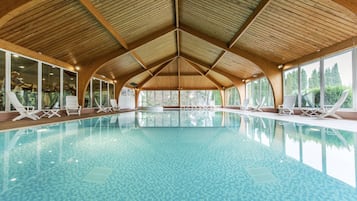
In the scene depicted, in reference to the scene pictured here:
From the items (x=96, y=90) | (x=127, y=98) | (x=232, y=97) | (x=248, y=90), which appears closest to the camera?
(x=96, y=90)

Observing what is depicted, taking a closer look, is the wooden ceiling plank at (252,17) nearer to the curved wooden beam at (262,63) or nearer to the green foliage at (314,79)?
the curved wooden beam at (262,63)

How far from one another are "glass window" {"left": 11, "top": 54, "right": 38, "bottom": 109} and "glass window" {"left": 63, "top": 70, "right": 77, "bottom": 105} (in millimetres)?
1884

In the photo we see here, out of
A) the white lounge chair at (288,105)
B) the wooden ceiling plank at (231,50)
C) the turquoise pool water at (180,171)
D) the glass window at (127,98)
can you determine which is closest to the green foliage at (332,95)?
the white lounge chair at (288,105)

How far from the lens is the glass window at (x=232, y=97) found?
1904cm

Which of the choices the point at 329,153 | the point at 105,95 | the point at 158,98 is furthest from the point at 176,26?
the point at 158,98

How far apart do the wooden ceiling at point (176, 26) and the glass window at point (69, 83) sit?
0.61 meters

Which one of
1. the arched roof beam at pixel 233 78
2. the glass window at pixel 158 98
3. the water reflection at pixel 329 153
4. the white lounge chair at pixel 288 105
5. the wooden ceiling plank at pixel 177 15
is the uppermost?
the wooden ceiling plank at pixel 177 15

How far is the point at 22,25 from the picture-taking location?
19.7 feet

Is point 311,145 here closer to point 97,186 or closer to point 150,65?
point 97,186

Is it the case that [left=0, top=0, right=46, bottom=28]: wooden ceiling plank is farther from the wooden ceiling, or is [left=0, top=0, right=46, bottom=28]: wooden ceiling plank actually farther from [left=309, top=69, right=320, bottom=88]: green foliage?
[left=309, top=69, right=320, bottom=88]: green foliage

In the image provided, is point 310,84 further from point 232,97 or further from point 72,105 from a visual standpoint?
point 232,97

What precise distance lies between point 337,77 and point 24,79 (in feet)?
35.7

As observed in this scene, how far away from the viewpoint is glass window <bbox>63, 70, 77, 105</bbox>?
33.2ft

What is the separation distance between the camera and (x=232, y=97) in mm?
20406
